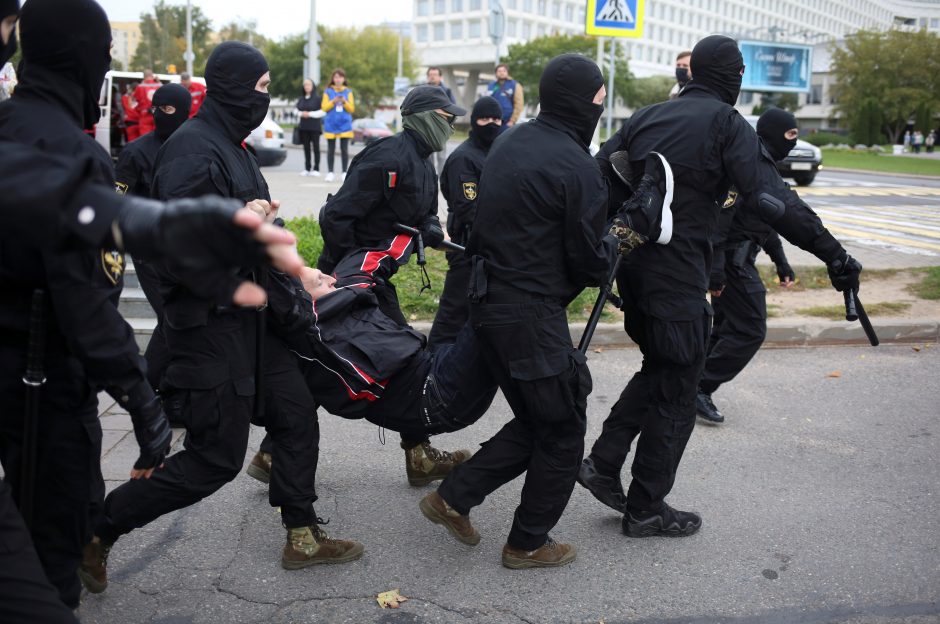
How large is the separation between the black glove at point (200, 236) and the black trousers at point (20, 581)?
88 cm

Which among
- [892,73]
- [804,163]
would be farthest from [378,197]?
[892,73]

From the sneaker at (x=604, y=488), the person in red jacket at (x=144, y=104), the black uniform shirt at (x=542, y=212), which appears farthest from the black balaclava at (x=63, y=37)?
the person in red jacket at (x=144, y=104)

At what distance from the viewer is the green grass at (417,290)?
7531mm

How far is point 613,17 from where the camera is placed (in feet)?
35.8

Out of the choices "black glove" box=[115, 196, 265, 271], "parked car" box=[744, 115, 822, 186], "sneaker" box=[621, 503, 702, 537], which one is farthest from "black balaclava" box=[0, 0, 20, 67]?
"parked car" box=[744, 115, 822, 186]

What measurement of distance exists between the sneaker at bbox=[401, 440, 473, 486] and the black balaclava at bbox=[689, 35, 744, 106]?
2189mm

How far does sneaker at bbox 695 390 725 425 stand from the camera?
556 cm

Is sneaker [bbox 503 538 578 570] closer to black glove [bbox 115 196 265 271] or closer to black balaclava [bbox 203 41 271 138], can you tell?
black balaclava [bbox 203 41 271 138]

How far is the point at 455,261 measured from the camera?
245 inches

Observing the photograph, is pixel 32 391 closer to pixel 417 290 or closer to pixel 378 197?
pixel 378 197

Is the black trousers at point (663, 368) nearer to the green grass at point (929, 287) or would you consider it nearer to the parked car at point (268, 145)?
the green grass at point (929, 287)

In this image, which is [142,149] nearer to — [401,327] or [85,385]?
[401,327]

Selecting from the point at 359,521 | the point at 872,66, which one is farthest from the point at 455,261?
the point at 872,66

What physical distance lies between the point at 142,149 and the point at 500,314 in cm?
340
